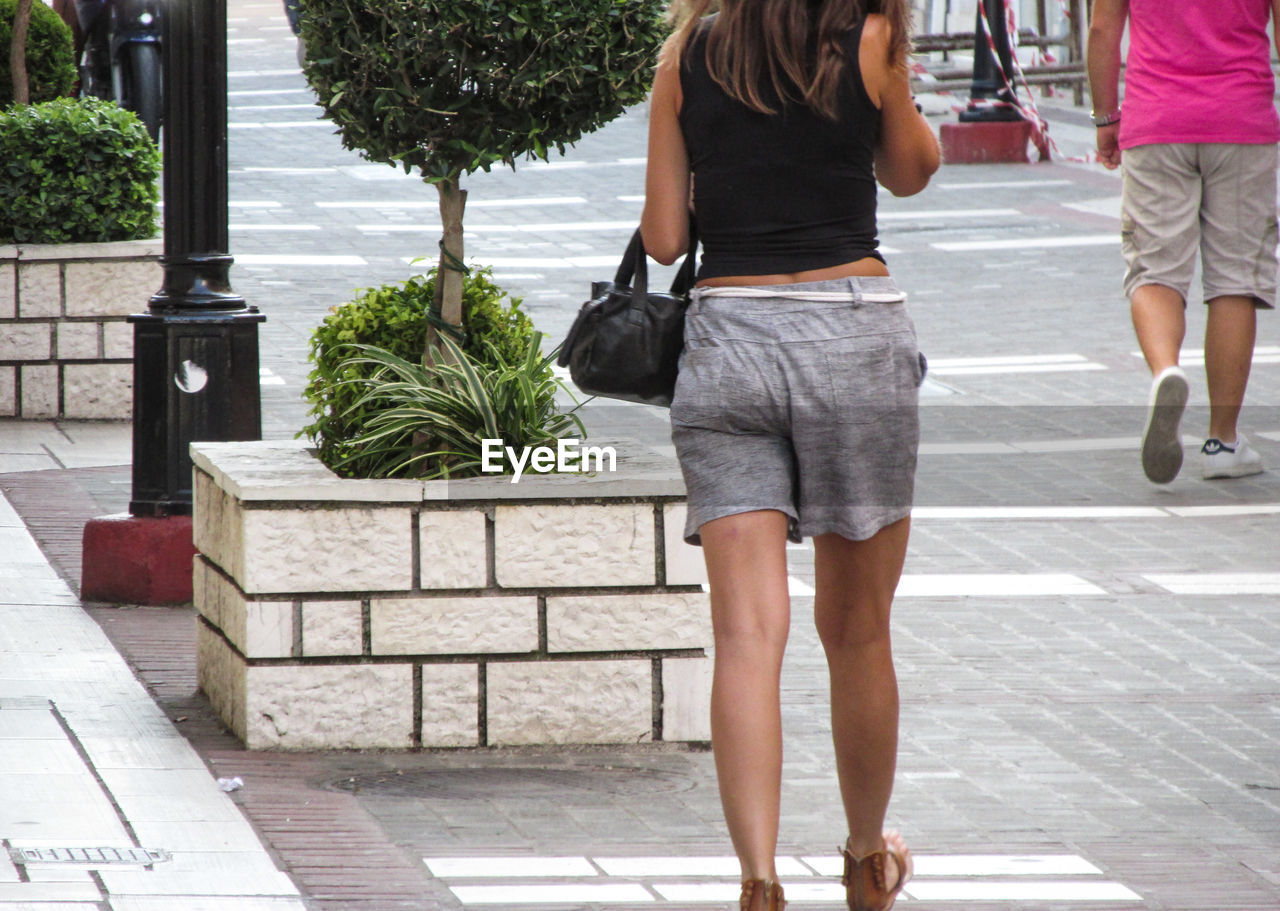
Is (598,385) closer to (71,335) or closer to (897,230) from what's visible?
(71,335)

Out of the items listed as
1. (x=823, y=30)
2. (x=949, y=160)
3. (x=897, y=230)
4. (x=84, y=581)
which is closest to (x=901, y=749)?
(x=823, y=30)

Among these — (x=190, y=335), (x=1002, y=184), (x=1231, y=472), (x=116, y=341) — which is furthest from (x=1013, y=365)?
(x=1002, y=184)

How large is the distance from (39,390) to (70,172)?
3.31 feet

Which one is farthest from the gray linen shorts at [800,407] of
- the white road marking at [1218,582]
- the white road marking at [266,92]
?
the white road marking at [266,92]

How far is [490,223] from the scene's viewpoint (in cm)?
1761

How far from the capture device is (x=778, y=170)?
354 cm

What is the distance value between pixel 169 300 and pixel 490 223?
11232mm

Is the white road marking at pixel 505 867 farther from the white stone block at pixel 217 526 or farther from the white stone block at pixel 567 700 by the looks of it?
the white stone block at pixel 217 526

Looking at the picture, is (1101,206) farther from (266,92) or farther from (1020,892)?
(1020,892)

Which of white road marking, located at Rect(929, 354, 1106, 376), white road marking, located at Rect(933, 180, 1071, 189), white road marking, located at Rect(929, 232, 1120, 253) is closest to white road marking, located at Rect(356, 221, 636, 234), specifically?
white road marking, located at Rect(929, 232, 1120, 253)

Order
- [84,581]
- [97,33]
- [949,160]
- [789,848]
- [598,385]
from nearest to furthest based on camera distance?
[598,385], [789,848], [84,581], [97,33], [949,160]

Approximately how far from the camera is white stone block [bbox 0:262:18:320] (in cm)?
941

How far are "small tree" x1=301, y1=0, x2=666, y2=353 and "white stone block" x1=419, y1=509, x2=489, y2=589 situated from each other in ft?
2.90

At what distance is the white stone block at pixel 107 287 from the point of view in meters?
9.47
